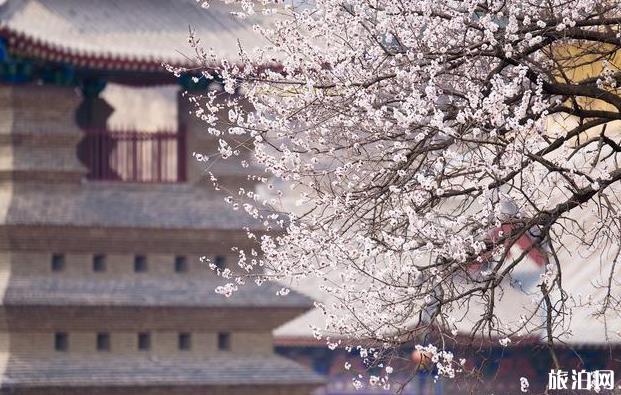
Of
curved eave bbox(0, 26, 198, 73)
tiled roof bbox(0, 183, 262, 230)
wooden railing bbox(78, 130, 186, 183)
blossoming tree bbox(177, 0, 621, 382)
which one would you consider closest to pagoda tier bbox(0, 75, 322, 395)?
tiled roof bbox(0, 183, 262, 230)

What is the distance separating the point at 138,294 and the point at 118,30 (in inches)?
213

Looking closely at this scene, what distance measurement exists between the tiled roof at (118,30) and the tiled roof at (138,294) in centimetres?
414

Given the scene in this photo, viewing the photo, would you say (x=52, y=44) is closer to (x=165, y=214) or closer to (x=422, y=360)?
(x=165, y=214)

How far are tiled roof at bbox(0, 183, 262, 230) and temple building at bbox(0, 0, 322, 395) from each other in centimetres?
4

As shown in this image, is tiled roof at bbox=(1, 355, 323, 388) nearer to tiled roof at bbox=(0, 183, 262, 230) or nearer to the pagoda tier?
the pagoda tier

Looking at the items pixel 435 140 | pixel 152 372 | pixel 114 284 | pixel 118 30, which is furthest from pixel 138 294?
pixel 435 140

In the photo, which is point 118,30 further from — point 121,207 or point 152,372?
point 152,372

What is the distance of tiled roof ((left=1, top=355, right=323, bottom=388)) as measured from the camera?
112ft

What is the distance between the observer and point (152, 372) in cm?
3569

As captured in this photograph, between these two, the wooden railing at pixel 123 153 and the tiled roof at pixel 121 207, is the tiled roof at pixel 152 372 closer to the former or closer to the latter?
the tiled roof at pixel 121 207

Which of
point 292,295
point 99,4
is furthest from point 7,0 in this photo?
point 292,295

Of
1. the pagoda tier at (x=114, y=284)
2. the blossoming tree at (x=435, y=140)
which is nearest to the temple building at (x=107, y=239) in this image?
the pagoda tier at (x=114, y=284)

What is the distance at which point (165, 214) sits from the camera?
37000mm

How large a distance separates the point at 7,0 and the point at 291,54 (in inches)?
870
